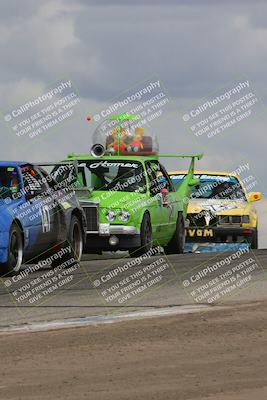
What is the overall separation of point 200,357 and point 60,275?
294 inches

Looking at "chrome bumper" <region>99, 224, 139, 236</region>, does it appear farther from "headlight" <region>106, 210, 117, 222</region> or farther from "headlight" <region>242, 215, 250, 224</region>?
"headlight" <region>242, 215, 250, 224</region>

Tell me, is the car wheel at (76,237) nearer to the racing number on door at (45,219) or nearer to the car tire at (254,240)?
the racing number on door at (45,219)

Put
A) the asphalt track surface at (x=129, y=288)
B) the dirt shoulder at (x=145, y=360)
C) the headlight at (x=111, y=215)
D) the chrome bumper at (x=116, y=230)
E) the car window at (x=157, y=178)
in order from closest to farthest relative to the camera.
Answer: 1. the dirt shoulder at (x=145, y=360)
2. the asphalt track surface at (x=129, y=288)
3. the chrome bumper at (x=116, y=230)
4. the headlight at (x=111, y=215)
5. the car window at (x=157, y=178)

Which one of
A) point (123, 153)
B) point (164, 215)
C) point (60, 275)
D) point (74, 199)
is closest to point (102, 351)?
point (60, 275)

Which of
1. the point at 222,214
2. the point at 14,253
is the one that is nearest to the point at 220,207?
the point at 222,214

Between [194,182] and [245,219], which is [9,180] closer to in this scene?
[194,182]

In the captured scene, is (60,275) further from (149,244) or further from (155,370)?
(155,370)

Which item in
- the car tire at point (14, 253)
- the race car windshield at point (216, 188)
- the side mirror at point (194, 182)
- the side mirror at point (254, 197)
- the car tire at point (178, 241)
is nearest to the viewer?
the car tire at point (14, 253)

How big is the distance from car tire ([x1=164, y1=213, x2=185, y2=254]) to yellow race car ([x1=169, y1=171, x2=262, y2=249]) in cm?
119

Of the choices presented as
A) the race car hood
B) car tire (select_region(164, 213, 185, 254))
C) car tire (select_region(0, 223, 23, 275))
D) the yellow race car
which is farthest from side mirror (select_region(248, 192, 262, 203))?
car tire (select_region(0, 223, 23, 275))

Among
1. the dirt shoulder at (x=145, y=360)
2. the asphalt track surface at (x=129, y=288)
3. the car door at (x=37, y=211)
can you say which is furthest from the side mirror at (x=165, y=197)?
the dirt shoulder at (x=145, y=360)

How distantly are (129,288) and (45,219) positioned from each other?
2.76 metres

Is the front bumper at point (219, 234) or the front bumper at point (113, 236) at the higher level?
the front bumper at point (113, 236)

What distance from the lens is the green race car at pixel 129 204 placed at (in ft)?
69.4
